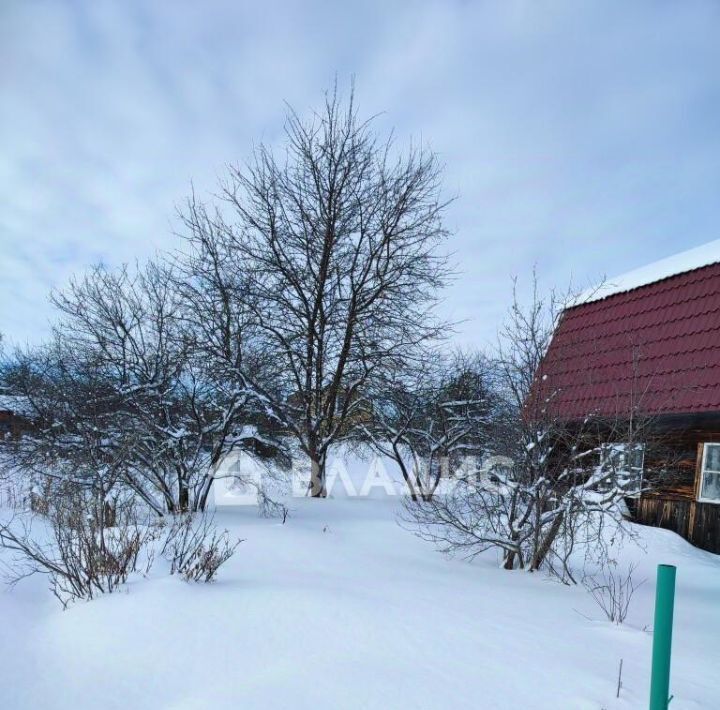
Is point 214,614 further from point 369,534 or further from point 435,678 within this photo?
point 369,534

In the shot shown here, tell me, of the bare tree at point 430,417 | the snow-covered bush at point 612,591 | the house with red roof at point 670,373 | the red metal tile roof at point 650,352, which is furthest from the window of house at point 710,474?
the bare tree at point 430,417

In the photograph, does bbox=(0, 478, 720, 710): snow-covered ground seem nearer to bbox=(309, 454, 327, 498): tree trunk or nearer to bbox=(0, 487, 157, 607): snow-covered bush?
bbox=(0, 487, 157, 607): snow-covered bush

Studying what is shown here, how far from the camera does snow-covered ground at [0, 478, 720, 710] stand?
303 cm

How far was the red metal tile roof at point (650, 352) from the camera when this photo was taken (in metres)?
7.76

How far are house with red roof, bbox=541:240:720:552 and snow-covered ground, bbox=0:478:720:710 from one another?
288 cm

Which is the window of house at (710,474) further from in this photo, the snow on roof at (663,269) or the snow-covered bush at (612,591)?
the snow on roof at (663,269)

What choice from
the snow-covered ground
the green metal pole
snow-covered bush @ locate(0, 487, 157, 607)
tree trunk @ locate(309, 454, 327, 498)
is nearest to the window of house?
the snow-covered ground

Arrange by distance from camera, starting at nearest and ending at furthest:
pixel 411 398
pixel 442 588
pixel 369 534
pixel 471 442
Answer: pixel 442 588 → pixel 369 534 → pixel 411 398 → pixel 471 442

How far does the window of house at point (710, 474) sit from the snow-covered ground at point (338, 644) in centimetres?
347

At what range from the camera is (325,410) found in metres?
11.6

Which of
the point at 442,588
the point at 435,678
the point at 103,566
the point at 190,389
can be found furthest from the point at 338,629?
the point at 190,389

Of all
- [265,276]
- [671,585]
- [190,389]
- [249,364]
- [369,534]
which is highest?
[265,276]

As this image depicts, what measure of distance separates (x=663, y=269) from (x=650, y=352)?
190 centimetres

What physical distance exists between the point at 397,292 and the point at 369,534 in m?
5.43
